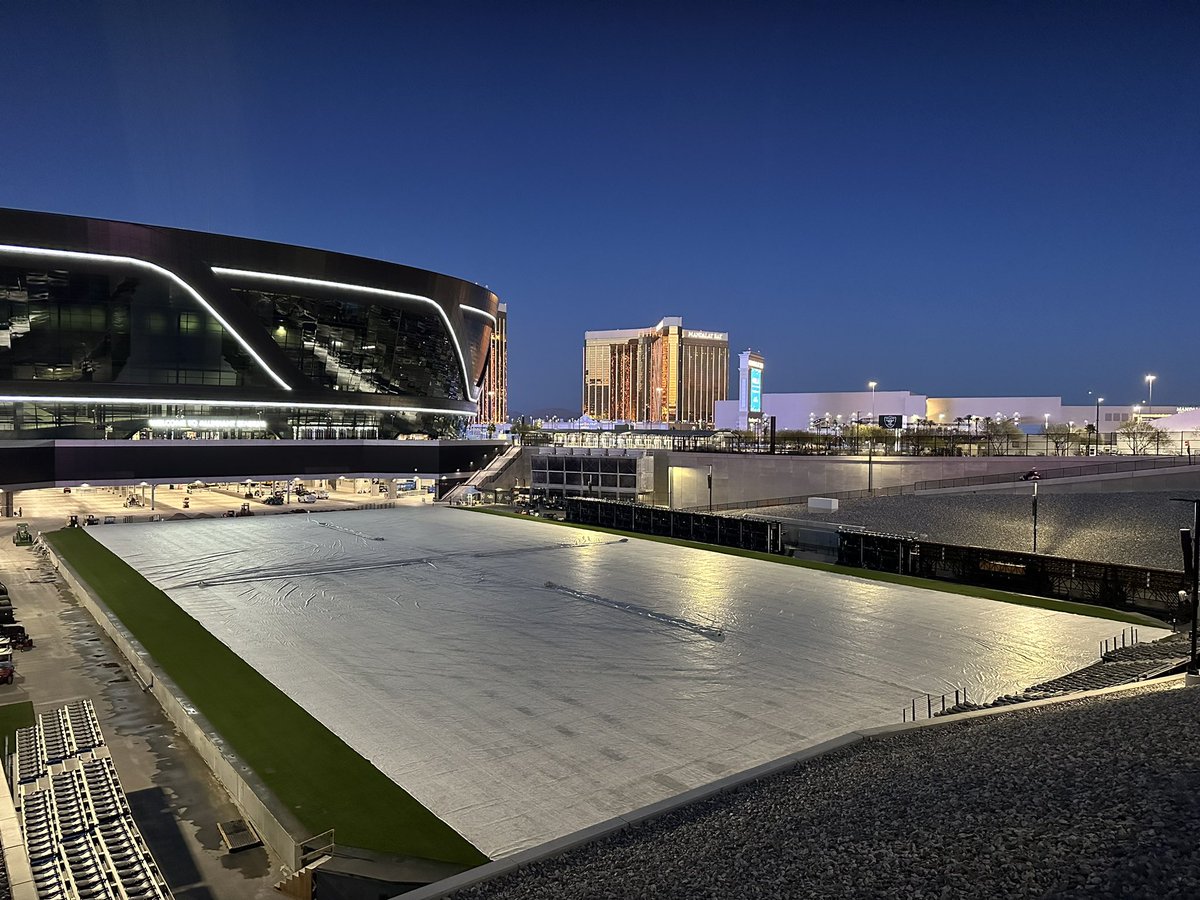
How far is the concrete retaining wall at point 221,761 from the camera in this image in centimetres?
938

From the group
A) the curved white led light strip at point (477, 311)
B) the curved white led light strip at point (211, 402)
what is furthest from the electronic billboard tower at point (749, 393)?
the curved white led light strip at point (211, 402)

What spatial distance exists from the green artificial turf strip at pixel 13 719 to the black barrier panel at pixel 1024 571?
83.0 ft

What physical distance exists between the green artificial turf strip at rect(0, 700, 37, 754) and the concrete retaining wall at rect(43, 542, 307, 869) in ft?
6.41

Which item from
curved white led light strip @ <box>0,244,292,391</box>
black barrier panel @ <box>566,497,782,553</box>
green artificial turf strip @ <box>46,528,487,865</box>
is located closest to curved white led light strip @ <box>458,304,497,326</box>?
curved white led light strip @ <box>0,244,292,391</box>

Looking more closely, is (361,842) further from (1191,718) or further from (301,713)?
(1191,718)

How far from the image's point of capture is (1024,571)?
78.8 feet

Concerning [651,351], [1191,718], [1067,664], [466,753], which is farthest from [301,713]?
[651,351]

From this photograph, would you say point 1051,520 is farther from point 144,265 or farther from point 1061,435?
point 144,265

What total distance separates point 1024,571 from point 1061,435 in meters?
51.0

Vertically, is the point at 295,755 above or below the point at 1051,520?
below

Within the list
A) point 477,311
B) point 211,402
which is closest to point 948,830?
point 211,402

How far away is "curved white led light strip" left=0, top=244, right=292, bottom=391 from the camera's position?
45.9m

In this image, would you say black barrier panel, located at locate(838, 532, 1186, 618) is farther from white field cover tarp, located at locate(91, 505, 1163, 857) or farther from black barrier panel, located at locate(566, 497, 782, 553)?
black barrier panel, located at locate(566, 497, 782, 553)

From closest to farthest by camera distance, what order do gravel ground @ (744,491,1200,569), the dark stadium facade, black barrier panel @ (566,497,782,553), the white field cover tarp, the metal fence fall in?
the white field cover tarp, gravel ground @ (744,491,1200,569), black barrier panel @ (566,497,782,553), the metal fence, the dark stadium facade
